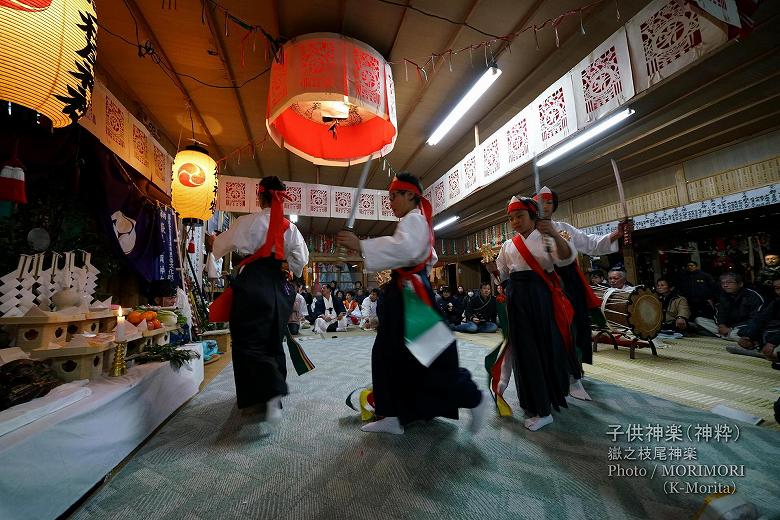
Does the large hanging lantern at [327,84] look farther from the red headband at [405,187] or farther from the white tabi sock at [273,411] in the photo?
the white tabi sock at [273,411]

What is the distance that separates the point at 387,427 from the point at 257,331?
1197mm

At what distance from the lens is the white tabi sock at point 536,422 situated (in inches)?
81.7

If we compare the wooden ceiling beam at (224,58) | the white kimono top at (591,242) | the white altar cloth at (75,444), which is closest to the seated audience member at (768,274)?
the white kimono top at (591,242)

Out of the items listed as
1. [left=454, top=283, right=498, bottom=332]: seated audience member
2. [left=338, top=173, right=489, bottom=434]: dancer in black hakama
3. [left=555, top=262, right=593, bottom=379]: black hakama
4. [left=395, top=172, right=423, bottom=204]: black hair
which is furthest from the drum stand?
[left=395, top=172, right=423, bottom=204]: black hair

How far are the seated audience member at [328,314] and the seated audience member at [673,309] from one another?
311 inches

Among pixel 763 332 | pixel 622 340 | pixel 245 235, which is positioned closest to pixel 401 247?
pixel 245 235

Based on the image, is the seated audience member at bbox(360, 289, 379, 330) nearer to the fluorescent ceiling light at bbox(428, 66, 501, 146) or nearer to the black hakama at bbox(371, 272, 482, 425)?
the fluorescent ceiling light at bbox(428, 66, 501, 146)

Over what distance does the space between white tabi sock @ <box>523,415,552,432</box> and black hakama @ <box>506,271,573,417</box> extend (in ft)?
0.11

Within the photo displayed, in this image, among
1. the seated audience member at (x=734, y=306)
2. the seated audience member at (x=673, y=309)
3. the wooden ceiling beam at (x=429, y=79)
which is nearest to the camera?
the wooden ceiling beam at (x=429, y=79)

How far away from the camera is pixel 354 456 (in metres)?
1.75

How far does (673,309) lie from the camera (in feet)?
22.3

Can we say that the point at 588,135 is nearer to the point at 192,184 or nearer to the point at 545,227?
the point at 545,227

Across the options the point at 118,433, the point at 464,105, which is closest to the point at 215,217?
the point at 464,105

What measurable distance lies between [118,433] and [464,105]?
5.55 m
